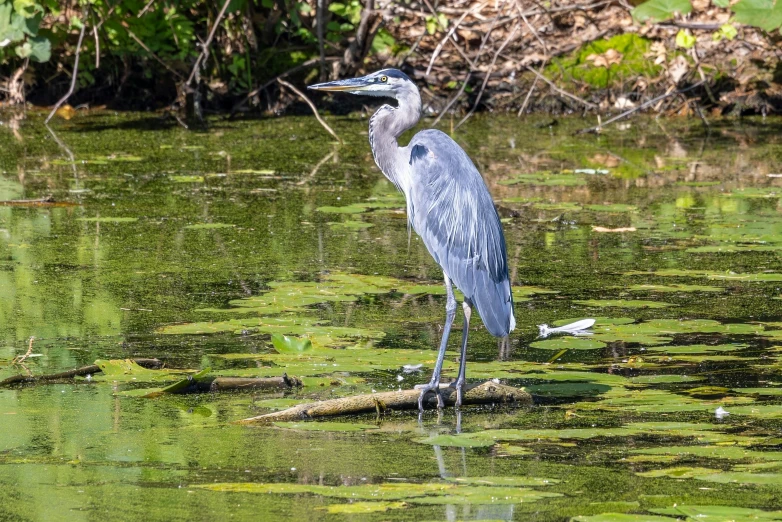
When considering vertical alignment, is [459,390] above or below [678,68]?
below

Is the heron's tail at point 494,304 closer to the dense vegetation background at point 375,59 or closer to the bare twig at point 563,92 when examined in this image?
the bare twig at point 563,92

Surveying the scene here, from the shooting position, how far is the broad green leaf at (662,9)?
704 centimetres

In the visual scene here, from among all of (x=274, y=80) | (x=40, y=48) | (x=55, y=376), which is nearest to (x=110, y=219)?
(x=55, y=376)

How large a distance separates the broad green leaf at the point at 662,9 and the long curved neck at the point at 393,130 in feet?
10.8

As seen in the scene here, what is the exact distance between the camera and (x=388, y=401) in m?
3.41

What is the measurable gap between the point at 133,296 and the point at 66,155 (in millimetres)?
4033

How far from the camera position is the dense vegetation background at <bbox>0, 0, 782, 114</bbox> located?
10.6m

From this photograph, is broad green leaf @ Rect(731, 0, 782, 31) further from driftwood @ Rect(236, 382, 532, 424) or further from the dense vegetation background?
driftwood @ Rect(236, 382, 532, 424)

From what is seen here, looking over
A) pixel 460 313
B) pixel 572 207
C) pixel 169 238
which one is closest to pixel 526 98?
pixel 572 207

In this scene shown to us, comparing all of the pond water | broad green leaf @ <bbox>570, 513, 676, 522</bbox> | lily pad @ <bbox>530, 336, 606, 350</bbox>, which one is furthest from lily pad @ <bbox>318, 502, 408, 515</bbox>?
lily pad @ <bbox>530, 336, 606, 350</bbox>

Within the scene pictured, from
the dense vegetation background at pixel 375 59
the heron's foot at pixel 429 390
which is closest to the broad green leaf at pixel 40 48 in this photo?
the dense vegetation background at pixel 375 59

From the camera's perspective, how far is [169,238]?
235 inches

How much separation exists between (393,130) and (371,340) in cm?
73

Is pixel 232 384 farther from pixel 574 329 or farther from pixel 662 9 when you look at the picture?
pixel 662 9
